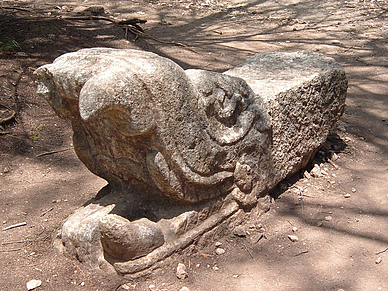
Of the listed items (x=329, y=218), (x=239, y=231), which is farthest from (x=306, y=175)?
(x=239, y=231)

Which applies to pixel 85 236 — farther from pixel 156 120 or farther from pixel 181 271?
pixel 156 120

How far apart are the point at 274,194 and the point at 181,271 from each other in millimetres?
1002

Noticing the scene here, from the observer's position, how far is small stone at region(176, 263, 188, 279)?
2307mm

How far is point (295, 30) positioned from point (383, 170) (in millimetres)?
4103

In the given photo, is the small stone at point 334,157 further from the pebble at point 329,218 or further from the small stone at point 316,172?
the pebble at point 329,218

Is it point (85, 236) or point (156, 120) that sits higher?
point (156, 120)

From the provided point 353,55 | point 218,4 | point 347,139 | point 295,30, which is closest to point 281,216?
point 347,139

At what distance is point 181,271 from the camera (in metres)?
2.32

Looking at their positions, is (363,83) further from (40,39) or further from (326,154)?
(40,39)

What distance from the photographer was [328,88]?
10.3 ft

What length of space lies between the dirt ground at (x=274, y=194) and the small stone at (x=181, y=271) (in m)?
0.04

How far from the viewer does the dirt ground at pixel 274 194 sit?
2355mm

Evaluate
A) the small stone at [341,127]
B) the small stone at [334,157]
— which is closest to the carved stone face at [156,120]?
the small stone at [334,157]

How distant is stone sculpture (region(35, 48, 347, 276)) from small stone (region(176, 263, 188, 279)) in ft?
0.33
